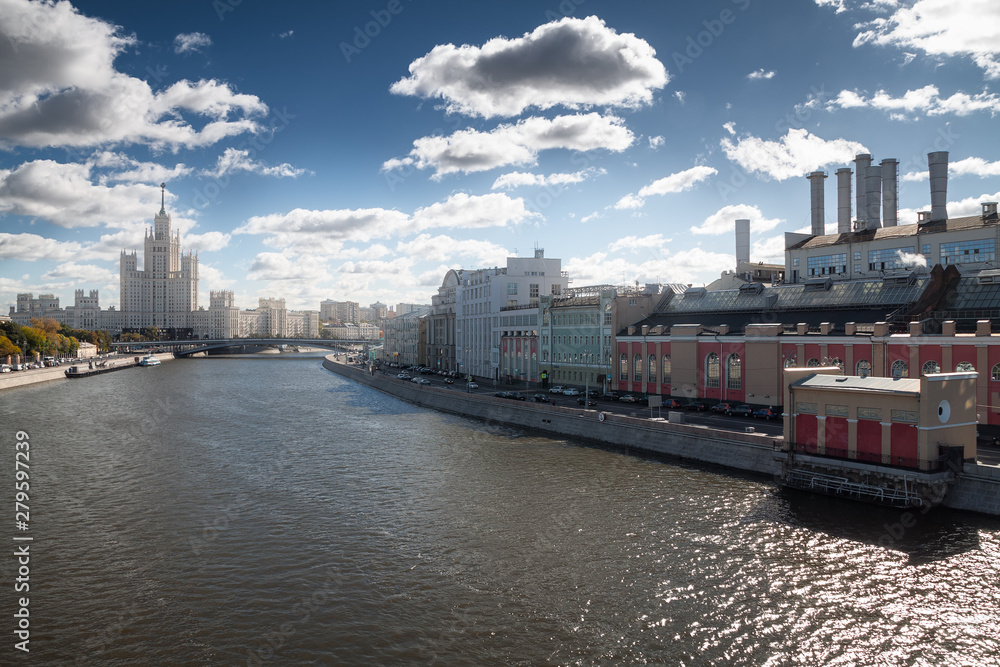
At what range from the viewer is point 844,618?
15.7m

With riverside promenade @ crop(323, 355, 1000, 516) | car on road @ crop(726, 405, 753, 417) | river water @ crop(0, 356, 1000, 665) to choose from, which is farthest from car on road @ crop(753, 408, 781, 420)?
river water @ crop(0, 356, 1000, 665)

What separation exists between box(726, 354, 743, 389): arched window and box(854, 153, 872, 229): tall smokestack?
19695 mm

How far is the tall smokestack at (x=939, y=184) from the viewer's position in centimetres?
4459

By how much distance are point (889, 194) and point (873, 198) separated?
2614mm

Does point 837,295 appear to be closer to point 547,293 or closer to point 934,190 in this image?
point 934,190

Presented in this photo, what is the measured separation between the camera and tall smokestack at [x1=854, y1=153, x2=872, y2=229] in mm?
51062

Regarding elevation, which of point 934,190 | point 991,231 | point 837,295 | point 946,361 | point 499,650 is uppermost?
point 934,190

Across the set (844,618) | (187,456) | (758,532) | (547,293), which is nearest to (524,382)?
(547,293)

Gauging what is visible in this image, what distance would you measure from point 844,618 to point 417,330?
8877 cm

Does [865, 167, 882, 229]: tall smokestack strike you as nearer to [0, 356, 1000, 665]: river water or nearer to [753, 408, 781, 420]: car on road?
[753, 408, 781, 420]: car on road

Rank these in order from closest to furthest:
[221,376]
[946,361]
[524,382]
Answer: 1. [946,361]
2. [524,382]
3. [221,376]

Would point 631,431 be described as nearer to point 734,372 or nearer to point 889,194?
point 734,372

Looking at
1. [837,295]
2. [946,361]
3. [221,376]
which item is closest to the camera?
[946,361]

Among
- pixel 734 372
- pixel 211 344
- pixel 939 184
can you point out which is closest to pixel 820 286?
pixel 734 372
